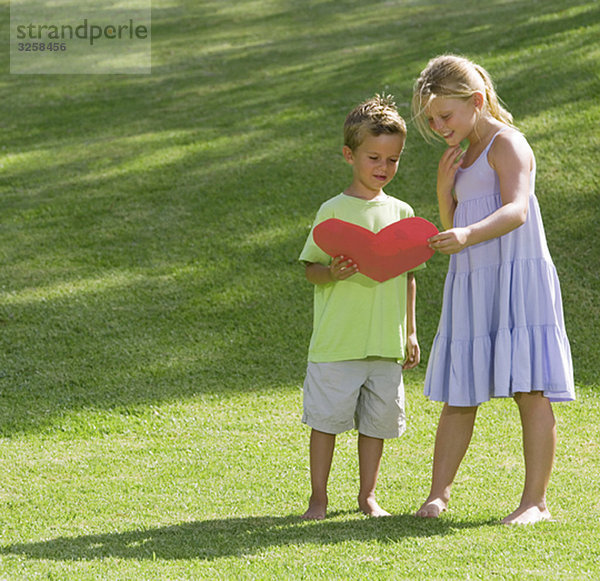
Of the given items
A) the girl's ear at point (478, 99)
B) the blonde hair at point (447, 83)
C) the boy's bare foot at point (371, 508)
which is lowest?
the boy's bare foot at point (371, 508)

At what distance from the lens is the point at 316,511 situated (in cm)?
329

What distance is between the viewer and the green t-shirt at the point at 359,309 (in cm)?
325

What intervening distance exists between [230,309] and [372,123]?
349cm

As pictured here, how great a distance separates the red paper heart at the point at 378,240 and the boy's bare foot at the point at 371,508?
2.91 feet

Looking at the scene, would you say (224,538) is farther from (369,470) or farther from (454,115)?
(454,115)

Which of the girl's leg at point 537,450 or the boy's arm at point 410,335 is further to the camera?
the boy's arm at point 410,335

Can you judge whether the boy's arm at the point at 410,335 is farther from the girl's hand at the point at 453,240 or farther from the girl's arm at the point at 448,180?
the girl's hand at the point at 453,240

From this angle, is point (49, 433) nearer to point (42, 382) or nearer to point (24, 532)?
point (42, 382)

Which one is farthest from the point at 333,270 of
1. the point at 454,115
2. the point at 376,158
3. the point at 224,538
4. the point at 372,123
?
the point at 224,538

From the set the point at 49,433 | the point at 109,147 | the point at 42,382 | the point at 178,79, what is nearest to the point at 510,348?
the point at 49,433

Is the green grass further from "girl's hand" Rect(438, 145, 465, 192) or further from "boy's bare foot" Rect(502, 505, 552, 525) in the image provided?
"girl's hand" Rect(438, 145, 465, 192)

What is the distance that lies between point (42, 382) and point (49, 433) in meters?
0.77

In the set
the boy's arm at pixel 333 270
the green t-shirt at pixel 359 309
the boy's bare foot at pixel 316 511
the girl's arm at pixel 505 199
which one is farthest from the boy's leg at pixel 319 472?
the girl's arm at pixel 505 199

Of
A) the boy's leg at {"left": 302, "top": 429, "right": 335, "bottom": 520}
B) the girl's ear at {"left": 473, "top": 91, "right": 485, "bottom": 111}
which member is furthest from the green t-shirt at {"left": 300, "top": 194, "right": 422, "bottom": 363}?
the girl's ear at {"left": 473, "top": 91, "right": 485, "bottom": 111}
